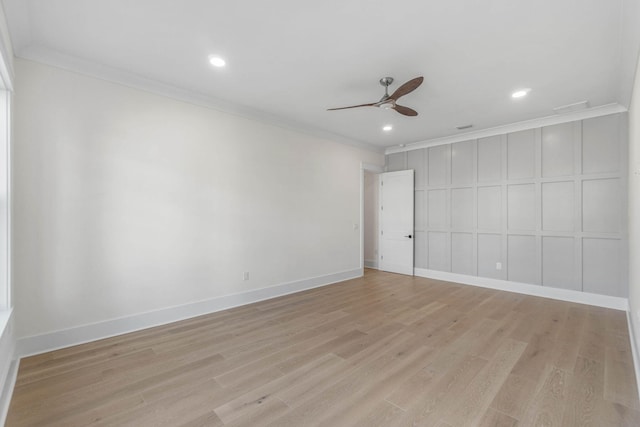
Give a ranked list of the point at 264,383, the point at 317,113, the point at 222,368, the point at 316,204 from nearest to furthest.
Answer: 1. the point at 264,383
2. the point at 222,368
3. the point at 317,113
4. the point at 316,204

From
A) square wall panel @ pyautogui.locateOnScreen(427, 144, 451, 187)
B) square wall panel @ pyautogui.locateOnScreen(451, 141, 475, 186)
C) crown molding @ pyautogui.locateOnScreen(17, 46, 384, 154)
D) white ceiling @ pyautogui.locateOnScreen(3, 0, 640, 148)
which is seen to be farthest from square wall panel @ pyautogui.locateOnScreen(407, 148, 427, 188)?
crown molding @ pyautogui.locateOnScreen(17, 46, 384, 154)

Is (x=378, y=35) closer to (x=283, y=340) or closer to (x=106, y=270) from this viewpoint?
(x=283, y=340)

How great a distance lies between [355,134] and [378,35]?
9.90ft

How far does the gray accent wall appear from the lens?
4023 mm

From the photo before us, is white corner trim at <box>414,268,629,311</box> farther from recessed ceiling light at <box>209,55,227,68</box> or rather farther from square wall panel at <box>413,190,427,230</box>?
recessed ceiling light at <box>209,55,227,68</box>

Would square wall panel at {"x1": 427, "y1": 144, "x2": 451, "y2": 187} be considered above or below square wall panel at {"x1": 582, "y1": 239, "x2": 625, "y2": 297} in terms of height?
above

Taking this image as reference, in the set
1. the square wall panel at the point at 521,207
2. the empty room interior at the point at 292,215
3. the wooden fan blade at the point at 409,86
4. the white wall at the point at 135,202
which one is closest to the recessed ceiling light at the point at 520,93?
the empty room interior at the point at 292,215

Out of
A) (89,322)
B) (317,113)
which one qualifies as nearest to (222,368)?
(89,322)

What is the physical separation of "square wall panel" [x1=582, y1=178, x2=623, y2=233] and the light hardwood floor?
1216mm

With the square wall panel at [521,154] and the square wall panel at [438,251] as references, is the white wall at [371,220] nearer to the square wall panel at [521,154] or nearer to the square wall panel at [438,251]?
the square wall panel at [438,251]

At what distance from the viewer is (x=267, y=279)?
4402 millimetres

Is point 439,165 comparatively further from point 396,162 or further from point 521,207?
point 521,207

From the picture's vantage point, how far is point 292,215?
4754mm

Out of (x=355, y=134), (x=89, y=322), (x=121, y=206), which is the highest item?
(x=355, y=134)
